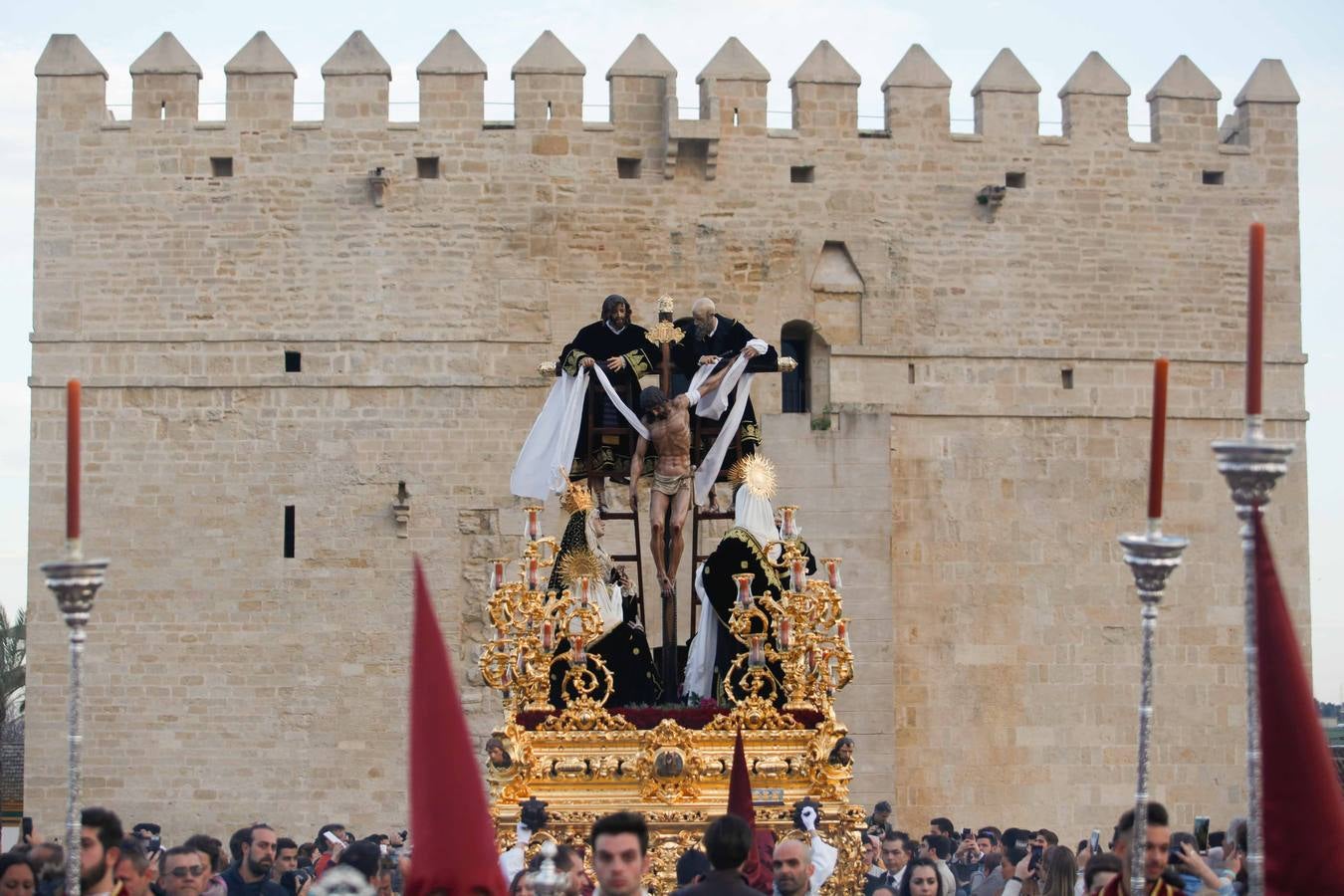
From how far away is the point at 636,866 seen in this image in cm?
711

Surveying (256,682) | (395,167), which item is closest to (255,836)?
(256,682)

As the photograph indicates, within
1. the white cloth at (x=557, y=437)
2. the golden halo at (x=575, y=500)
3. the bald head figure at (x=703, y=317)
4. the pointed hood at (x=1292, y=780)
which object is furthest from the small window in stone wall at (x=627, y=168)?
the pointed hood at (x=1292, y=780)

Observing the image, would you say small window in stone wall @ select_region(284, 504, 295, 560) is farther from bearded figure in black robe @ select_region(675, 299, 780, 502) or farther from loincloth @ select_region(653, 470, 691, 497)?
loincloth @ select_region(653, 470, 691, 497)

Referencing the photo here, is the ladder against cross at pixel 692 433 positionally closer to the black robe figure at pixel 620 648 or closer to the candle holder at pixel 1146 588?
the black robe figure at pixel 620 648

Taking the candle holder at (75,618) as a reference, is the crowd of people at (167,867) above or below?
below

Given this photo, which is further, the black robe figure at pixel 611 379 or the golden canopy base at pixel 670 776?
the black robe figure at pixel 611 379

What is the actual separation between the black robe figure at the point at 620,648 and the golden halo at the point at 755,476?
2.28 feet

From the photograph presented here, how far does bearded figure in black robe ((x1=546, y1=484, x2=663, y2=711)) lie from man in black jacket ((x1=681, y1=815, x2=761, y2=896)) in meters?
3.74

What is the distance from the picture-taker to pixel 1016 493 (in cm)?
2305

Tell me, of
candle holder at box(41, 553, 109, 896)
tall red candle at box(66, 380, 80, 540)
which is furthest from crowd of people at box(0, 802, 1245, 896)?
tall red candle at box(66, 380, 80, 540)

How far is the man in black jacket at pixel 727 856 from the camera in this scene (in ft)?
22.8

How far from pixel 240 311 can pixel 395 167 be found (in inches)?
77.2

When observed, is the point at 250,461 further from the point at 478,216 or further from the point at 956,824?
the point at 956,824

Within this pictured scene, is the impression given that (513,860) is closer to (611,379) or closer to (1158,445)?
(611,379)
